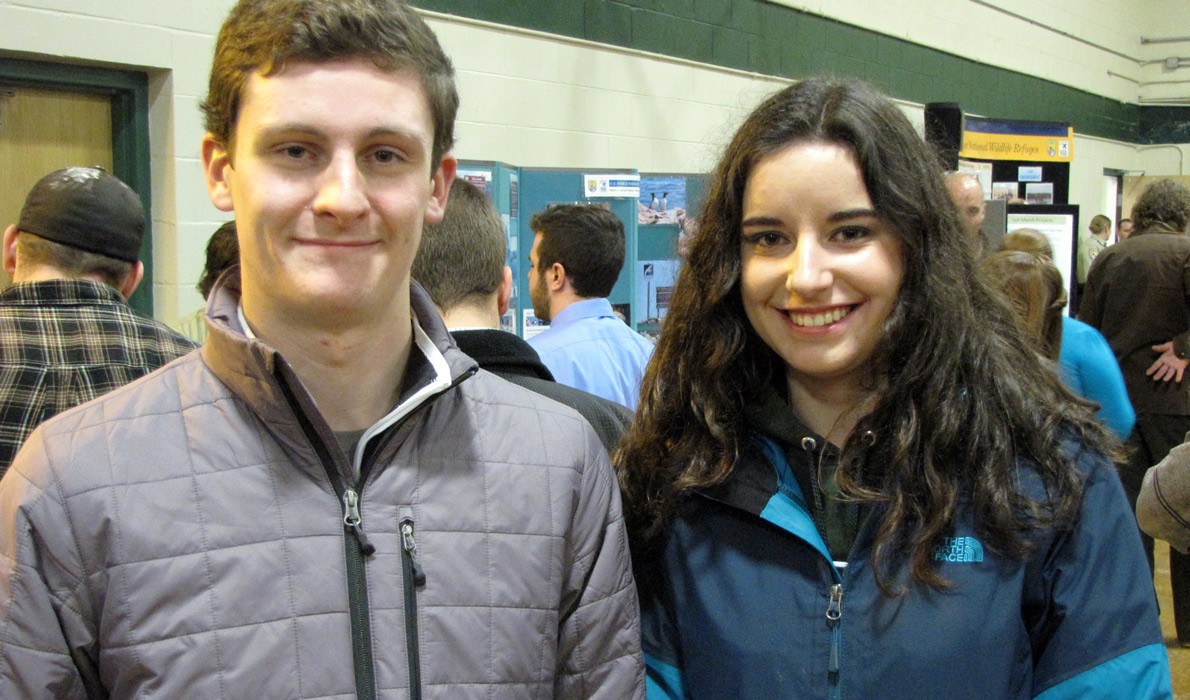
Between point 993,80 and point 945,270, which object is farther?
point 993,80

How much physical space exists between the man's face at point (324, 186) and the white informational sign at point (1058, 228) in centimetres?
572

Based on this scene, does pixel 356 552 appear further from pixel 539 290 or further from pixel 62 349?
pixel 539 290

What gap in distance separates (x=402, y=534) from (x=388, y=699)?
0.18 meters

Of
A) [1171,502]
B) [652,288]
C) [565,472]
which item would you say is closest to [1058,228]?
[652,288]

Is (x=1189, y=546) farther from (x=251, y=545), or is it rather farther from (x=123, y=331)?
(x=123, y=331)

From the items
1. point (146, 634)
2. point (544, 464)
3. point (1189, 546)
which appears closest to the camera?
point (146, 634)

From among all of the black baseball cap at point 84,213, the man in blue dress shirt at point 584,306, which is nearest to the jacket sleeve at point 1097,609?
the man in blue dress shirt at point 584,306

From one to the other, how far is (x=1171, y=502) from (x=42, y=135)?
360cm

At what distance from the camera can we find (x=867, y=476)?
1465 millimetres

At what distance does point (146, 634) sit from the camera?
109 centimetres

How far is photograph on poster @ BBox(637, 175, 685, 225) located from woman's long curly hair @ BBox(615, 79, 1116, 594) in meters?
3.23

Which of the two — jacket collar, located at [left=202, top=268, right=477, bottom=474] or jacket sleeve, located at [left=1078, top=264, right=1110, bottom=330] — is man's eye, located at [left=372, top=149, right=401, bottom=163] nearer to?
jacket collar, located at [left=202, top=268, right=477, bottom=474]

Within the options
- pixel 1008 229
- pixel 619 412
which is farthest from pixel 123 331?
pixel 1008 229

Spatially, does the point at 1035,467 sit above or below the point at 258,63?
below
